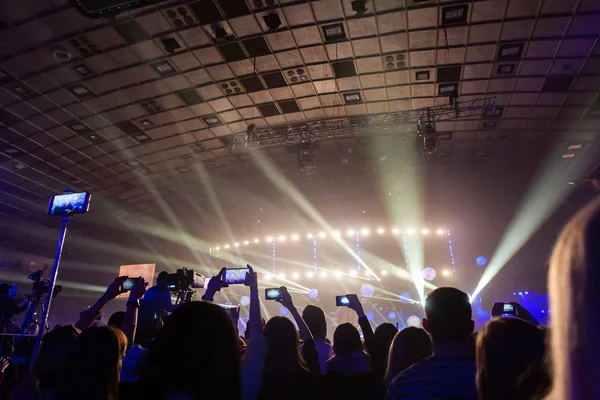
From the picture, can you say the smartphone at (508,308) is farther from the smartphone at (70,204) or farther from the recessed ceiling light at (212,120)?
the recessed ceiling light at (212,120)

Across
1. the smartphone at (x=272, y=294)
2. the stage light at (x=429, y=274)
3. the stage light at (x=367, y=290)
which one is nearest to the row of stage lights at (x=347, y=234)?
the stage light at (x=429, y=274)

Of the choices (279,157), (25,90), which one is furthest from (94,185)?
(279,157)

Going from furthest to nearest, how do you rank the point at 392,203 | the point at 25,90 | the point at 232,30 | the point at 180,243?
the point at 180,243, the point at 392,203, the point at 25,90, the point at 232,30

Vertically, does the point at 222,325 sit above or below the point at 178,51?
below

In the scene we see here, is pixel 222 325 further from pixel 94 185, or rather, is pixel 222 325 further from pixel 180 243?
pixel 180 243

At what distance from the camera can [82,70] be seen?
8.30 metres

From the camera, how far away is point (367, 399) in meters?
2.55

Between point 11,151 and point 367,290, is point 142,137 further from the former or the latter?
point 367,290

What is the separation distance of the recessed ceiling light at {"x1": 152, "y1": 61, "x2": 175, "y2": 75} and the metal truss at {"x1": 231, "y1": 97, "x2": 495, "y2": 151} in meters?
2.88

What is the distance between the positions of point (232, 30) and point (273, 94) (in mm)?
2246

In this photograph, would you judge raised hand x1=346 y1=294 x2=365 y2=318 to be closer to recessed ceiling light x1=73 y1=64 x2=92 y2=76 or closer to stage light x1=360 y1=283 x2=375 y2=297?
recessed ceiling light x1=73 y1=64 x2=92 y2=76

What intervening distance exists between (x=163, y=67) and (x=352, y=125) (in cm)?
523

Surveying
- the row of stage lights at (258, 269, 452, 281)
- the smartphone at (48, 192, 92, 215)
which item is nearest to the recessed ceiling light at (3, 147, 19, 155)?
the smartphone at (48, 192, 92, 215)

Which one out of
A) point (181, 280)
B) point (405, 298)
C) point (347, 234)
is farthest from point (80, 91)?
point (405, 298)
